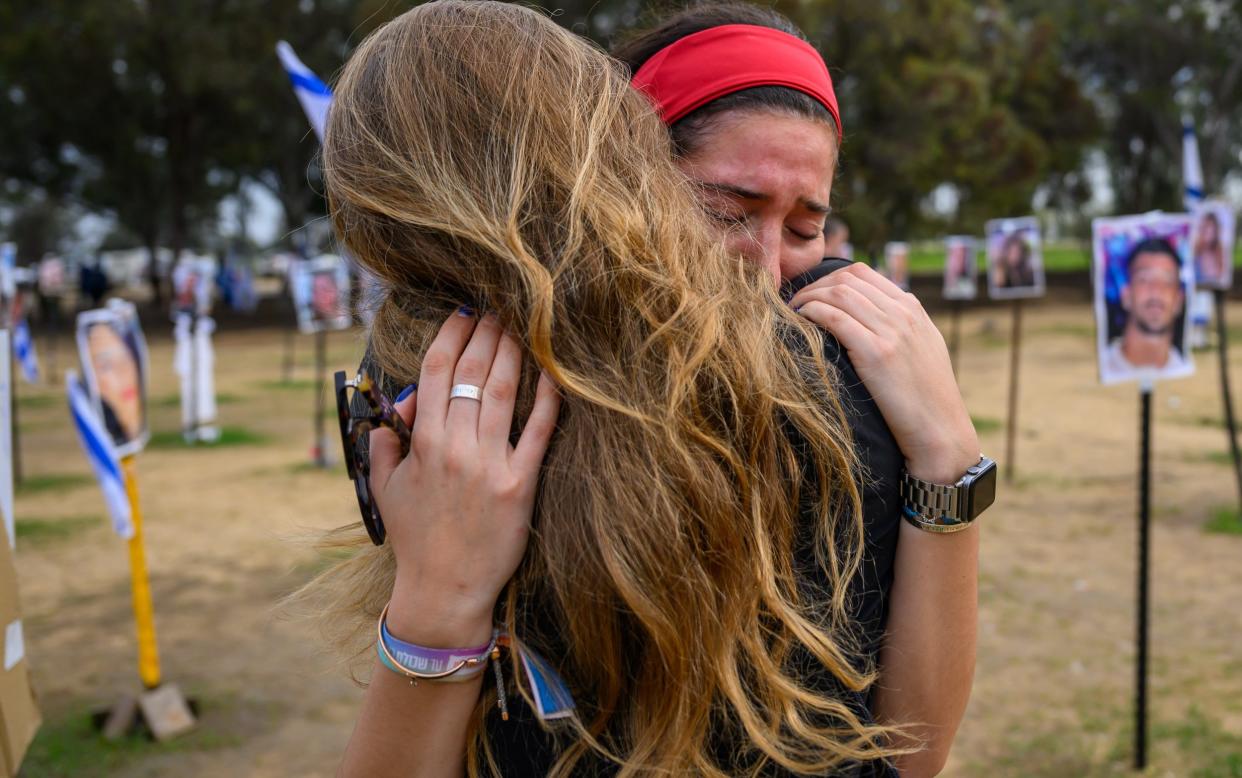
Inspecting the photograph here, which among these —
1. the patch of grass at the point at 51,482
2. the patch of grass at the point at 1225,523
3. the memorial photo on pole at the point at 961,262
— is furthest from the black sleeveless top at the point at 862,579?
the memorial photo on pole at the point at 961,262

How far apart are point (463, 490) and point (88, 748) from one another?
407 centimetres

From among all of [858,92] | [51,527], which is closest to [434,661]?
[51,527]

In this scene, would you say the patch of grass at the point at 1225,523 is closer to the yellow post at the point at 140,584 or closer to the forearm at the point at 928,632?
the yellow post at the point at 140,584

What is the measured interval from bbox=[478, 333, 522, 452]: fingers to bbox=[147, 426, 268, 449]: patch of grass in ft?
34.8

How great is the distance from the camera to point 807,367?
1024 millimetres

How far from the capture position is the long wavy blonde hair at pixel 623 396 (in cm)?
94

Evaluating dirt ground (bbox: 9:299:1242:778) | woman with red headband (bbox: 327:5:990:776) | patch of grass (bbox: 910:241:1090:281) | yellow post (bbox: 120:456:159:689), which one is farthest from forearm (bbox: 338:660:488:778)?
patch of grass (bbox: 910:241:1090:281)

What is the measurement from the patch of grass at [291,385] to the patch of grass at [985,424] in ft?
31.6

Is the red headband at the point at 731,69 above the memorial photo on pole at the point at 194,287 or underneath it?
underneath

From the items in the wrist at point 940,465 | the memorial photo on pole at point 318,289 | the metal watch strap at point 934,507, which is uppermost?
the memorial photo on pole at point 318,289

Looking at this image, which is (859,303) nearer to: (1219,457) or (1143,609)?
(1143,609)

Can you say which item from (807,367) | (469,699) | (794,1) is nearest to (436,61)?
(807,367)

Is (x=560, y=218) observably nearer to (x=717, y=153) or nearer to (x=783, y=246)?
(x=717, y=153)

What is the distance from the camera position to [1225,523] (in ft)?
23.2
